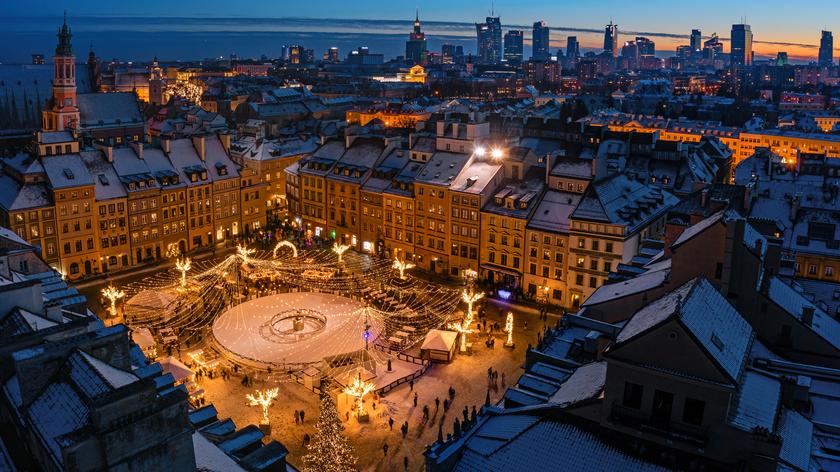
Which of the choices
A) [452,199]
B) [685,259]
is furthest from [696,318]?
[452,199]

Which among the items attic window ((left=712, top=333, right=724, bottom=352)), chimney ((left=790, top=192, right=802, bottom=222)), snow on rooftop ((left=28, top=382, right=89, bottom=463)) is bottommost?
chimney ((left=790, top=192, right=802, bottom=222))

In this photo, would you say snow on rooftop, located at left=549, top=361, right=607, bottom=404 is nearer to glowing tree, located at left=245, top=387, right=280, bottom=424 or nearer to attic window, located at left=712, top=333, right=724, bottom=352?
attic window, located at left=712, top=333, right=724, bottom=352

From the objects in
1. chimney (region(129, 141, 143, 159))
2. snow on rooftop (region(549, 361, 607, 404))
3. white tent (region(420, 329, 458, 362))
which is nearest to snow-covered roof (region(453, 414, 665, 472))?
snow on rooftop (region(549, 361, 607, 404))

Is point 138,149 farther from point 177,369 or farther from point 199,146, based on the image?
point 177,369

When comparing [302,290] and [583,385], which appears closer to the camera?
[583,385]

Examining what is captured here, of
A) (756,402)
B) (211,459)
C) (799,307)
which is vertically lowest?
(211,459)

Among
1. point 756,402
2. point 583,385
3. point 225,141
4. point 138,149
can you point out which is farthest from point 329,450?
point 225,141
